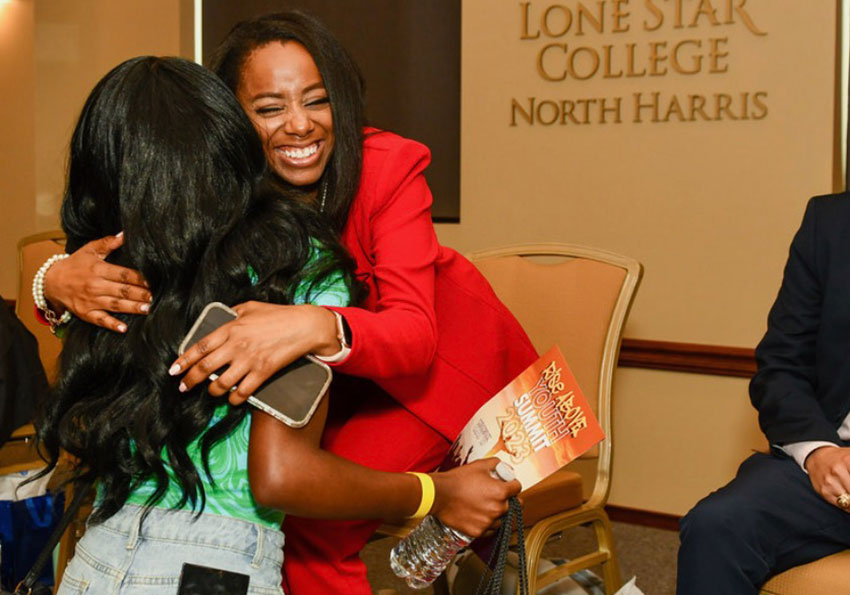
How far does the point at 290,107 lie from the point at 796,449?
1.52m

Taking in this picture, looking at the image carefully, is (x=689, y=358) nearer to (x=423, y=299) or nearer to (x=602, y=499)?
(x=602, y=499)

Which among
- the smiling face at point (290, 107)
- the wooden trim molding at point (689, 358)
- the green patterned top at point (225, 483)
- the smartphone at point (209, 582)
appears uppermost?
the smiling face at point (290, 107)

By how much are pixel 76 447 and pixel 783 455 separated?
185cm

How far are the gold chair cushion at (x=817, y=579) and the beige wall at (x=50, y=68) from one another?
15.5ft

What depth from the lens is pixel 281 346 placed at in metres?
1.43

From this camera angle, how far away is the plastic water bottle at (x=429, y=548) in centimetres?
165

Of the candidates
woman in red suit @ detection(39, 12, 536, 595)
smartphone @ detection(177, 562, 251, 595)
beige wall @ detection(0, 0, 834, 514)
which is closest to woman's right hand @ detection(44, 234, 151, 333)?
woman in red suit @ detection(39, 12, 536, 595)

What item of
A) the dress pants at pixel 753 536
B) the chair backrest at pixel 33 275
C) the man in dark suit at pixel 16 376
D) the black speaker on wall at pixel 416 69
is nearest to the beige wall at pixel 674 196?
the black speaker on wall at pixel 416 69

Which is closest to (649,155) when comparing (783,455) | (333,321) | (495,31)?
(495,31)

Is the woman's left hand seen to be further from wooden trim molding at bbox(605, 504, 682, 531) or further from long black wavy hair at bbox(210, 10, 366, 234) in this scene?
wooden trim molding at bbox(605, 504, 682, 531)

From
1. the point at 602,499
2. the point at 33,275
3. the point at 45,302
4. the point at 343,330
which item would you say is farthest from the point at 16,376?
the point at 343,330

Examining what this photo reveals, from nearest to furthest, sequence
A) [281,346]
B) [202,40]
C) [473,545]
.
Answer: [281,346] < [473,545] < [202,40]

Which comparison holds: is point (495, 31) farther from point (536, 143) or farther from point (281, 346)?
point (281, 346)

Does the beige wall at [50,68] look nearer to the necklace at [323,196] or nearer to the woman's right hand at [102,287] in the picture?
the necklace at [323,196]
